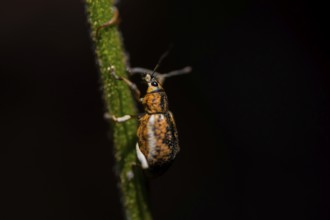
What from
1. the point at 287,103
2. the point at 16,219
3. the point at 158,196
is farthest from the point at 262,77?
the point at 16,219

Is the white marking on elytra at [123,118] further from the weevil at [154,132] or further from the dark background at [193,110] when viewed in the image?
the dark background at [193,110]

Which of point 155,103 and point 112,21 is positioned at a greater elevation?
point 112,21

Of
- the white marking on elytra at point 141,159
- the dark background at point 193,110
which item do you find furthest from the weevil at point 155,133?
the dark background at point 193,110

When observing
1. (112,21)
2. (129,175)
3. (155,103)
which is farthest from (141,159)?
(112,21)

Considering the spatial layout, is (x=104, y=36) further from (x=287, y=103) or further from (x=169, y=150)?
(x=287, y=103)

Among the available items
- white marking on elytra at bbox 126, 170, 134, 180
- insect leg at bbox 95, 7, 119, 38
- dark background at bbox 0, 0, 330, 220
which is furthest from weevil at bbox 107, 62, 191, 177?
dark background at bbox 0, 0, 330, 220

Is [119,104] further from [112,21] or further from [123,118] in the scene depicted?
[112,21]

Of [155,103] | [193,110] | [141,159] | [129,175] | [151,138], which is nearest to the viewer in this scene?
[129,175]

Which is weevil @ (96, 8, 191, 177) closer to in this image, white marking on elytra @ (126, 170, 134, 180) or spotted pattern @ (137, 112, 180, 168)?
spotted pattern @ (137, 112, 180, 168)
